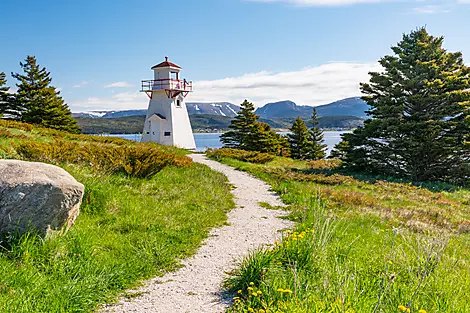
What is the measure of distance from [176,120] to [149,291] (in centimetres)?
3469

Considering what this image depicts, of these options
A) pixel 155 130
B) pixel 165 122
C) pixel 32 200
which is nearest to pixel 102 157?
pixel 32 200

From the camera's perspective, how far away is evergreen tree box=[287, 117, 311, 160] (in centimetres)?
4872

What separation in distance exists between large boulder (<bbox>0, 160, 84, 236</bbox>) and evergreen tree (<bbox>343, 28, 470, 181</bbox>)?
20661 millimetres

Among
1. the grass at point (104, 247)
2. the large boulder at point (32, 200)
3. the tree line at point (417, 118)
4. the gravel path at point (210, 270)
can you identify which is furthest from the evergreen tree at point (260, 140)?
the large boulder at point (32, 200)

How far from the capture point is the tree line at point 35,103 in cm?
3888

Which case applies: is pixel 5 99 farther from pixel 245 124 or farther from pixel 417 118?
pixel 417 118

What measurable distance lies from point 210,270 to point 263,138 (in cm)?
3706

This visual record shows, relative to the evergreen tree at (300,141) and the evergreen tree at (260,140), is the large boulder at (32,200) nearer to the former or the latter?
the evergreen tree at (260,140)

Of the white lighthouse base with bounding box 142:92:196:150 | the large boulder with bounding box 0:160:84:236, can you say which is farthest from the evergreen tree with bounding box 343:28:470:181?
the large boulder with bounding box 0:160:84:236

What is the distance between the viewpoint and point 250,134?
42656mm

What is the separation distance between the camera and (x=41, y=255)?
5.17 metres

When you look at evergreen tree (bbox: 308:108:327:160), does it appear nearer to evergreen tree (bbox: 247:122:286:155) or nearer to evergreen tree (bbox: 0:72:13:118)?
evergreen tree (bbox: 247:122:286:155)

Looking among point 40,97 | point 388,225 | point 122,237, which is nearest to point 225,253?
point 122,237

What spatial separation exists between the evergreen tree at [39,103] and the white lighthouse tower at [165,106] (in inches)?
393
